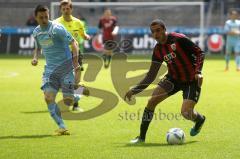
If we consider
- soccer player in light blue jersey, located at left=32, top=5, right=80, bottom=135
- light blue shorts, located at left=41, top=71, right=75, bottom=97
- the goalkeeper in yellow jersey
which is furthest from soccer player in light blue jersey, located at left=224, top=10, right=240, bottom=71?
soccer player in light blue jersey, located at left=32, top=5, right=80, bottom=135

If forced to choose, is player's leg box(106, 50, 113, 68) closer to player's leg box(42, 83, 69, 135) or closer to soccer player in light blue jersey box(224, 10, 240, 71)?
soccer player in light blue jersey box(224, 10, 240, 71)

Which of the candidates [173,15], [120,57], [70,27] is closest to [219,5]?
[173,15]

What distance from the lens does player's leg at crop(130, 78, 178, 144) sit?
11.0 metres

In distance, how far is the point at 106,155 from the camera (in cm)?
988

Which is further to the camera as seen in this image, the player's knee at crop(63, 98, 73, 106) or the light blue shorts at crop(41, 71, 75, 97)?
the player's knee at crop(63, 98, 73, 106)

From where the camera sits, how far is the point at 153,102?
36.0 ft

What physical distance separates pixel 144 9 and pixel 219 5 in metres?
5.08

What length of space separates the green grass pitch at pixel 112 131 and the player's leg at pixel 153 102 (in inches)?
7.9

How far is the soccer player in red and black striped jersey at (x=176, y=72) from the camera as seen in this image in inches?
424

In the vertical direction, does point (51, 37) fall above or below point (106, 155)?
above

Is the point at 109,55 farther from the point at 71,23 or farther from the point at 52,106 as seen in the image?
the point at 52,106

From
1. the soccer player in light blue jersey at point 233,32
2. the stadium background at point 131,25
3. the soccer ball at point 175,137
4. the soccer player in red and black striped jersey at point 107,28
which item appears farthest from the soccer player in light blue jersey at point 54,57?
the stadium background at point 131,25

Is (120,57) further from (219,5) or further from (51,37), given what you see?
(51,37)

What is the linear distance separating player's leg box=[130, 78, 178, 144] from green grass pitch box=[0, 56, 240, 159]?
20cm
